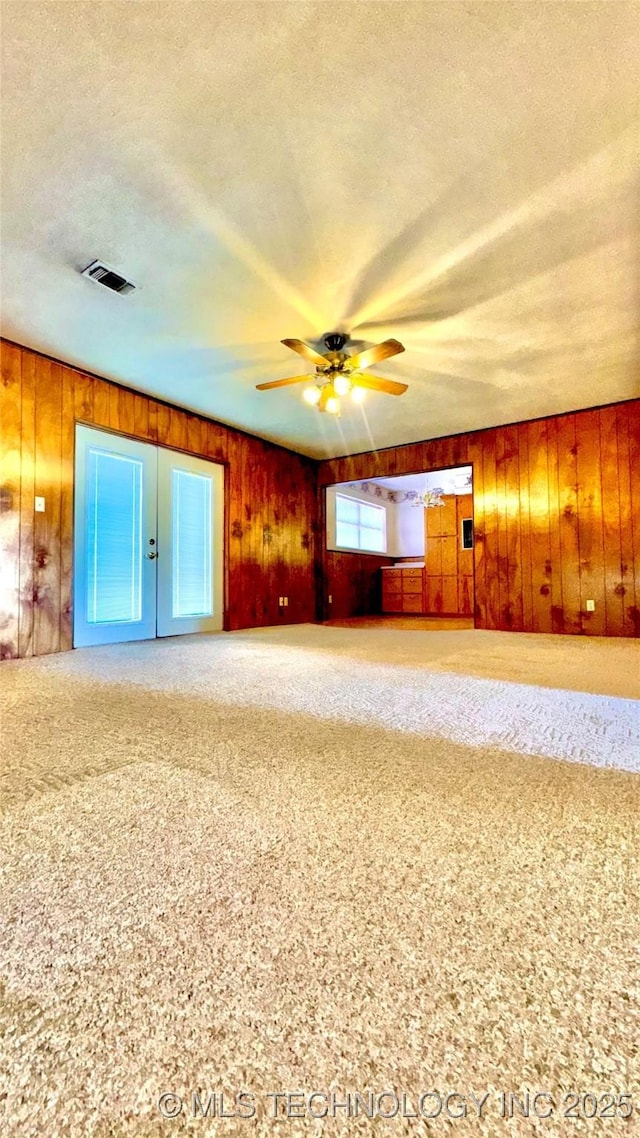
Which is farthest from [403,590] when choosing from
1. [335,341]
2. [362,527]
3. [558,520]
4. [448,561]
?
[335,341]

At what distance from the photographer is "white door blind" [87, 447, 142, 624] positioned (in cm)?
373

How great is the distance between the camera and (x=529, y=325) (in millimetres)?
3057

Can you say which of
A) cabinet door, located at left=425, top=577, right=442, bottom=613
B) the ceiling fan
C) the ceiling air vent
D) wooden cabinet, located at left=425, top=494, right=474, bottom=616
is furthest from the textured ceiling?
cabinet door, located at left=425, top=577, right=442, bottom=613

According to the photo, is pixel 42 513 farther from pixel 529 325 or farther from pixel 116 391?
pixel 529 325

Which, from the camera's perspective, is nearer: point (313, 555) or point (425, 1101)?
point (425, 1101)

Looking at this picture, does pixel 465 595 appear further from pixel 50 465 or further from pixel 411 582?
pixel 50 465

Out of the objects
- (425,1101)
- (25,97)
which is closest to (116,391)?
(25,97)

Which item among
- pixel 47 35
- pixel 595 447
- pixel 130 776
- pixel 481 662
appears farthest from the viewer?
pixel 595 447

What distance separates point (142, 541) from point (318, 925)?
3.86 meters

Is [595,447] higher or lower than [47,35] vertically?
lower

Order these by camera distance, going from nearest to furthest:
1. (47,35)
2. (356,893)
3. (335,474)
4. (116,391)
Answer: (356,893) < (47,35) < (116,391) < (335,474)

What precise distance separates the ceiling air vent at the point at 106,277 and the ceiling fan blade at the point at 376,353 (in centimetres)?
140

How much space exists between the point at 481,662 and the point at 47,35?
3.39 meters

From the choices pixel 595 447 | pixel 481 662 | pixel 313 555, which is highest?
pixel 595 447
